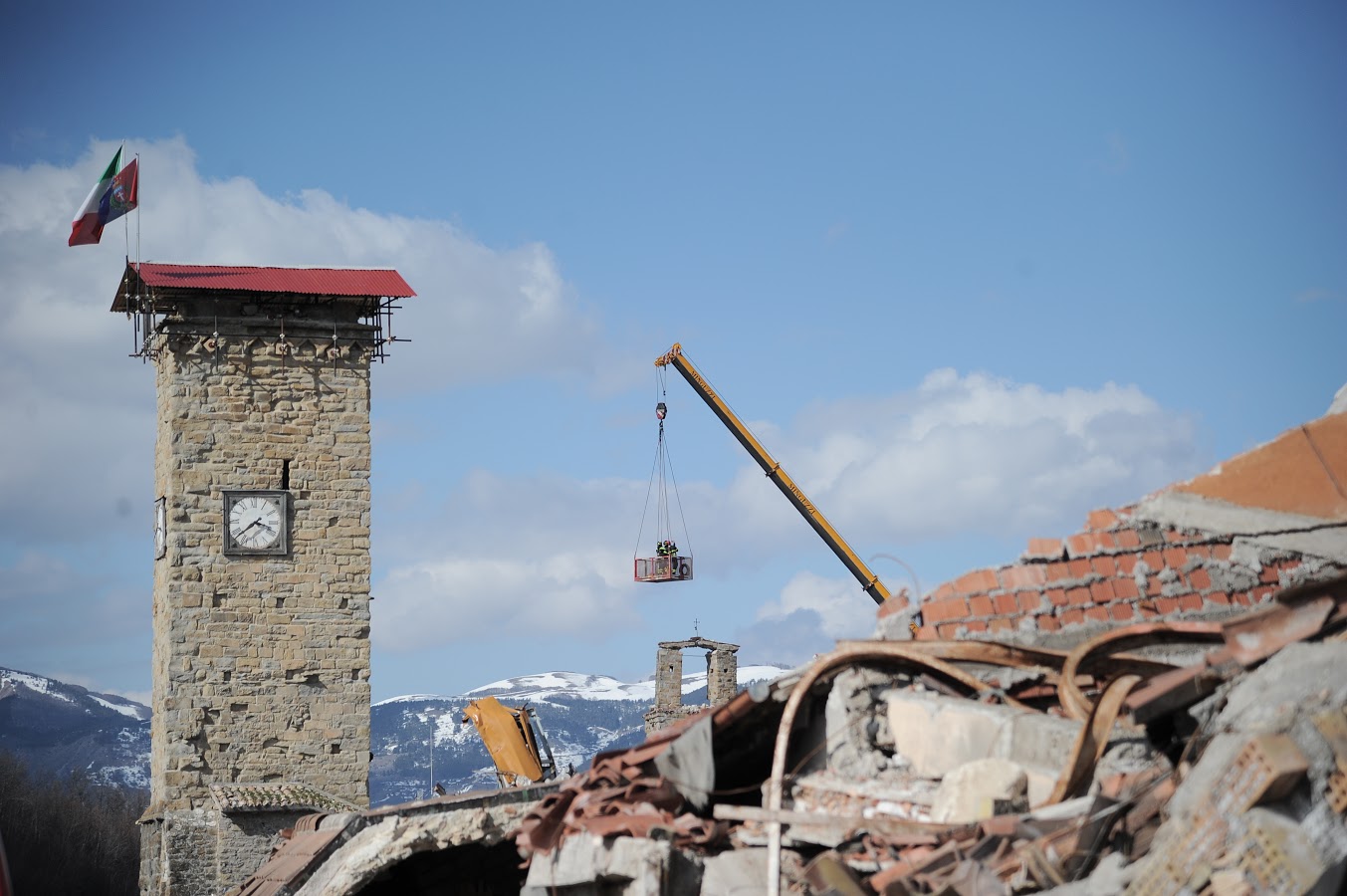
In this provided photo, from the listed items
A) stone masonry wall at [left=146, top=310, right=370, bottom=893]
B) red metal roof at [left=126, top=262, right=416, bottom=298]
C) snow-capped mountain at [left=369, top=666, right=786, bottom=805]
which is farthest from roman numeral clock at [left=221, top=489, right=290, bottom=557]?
snow-capped mountain at [left=369, top=666, right=786, bottom=805]

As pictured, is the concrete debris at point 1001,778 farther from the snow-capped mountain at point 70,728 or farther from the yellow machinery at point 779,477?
the snow-capped mountain at point 70,728

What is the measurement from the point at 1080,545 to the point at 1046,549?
0.57ft

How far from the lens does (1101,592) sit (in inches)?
335

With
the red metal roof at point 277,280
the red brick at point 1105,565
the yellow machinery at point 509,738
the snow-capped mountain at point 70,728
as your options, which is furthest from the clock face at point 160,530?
the snow-capped mountain at point 70,728

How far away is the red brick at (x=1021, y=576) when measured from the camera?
28.0 ft

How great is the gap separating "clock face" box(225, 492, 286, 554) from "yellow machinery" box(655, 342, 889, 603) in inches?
615

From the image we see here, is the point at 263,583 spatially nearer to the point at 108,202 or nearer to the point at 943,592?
the point at 108,202

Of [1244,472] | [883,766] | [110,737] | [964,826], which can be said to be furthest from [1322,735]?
[110,737]

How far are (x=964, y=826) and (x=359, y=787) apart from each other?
1928 centimetres

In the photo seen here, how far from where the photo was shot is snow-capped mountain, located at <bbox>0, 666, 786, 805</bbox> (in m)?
88.3

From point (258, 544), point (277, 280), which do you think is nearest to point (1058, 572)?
point (258, 544)

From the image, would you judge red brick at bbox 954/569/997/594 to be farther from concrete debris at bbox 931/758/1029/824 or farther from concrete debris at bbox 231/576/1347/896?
concrete debris at bbox 931/758/1029/824

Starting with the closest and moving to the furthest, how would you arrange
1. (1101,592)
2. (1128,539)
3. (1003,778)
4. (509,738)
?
1. (1003,778)
2. (1101,592)
3. (1128,539)
4. (509,738)

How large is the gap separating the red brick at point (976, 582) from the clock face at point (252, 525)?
18035 millimetres
